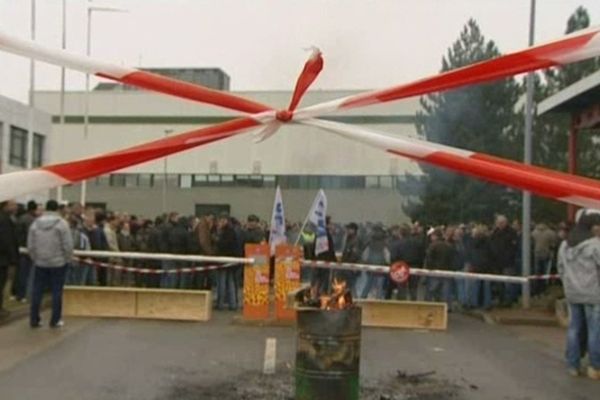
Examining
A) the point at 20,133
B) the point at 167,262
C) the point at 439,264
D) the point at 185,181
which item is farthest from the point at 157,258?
the point at 20,133

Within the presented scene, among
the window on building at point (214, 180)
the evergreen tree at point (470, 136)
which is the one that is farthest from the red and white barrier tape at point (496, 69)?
the window on building at point (214, 180)

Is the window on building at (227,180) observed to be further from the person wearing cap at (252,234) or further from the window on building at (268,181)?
the person wearing cap at (252,234)

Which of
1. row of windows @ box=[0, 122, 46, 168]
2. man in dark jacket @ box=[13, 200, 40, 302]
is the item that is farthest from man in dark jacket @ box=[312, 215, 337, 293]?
row of windows @ box=[0, 122, 46, 168]

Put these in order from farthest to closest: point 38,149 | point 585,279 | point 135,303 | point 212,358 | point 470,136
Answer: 1. point 38,149
2. point 470,136
3. point 135,303
4. point 212,358
5. point 585,279

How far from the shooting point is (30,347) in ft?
37.0

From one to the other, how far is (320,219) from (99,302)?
3.93m

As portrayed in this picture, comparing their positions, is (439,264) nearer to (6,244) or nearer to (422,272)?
(422,272)

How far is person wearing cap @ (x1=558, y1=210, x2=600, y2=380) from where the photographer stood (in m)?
9.81

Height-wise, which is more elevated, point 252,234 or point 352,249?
point 252,234

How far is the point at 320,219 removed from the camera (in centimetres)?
1597

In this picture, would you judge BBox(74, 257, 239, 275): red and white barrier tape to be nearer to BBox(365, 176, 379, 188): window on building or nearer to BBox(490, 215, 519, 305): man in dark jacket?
BBox(490, 215, 519, 305): man in dark jacket

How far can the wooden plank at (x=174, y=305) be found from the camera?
14.7 metres

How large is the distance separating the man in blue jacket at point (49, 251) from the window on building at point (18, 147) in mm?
33272

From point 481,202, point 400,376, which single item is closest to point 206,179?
point 481,202
